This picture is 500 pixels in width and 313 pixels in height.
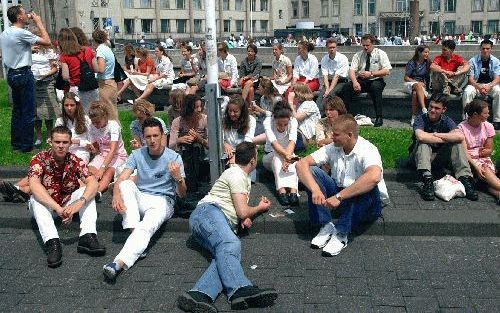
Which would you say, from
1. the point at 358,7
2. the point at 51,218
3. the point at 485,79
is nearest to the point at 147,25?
the point at 358,7

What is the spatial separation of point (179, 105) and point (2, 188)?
103 inches

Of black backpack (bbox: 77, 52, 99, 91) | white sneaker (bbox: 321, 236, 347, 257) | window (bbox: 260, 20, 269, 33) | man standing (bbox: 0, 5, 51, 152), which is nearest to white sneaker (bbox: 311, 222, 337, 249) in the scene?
white sneaker (bbox: 321, 236, 347, 257)

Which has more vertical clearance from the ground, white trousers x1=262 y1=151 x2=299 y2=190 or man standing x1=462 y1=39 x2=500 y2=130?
man standing x1=462 y1=39 x2=500 y2=130

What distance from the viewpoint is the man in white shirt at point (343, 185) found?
5.64m

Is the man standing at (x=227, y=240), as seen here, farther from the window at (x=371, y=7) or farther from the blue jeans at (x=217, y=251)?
the window at (x=371, y=7)

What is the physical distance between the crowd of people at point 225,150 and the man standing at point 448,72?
23 millimetres

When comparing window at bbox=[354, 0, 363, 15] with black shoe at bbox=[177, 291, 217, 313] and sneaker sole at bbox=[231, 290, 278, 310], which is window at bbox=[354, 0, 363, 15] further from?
black shoe at bbox=[177, 291, 217, 313]

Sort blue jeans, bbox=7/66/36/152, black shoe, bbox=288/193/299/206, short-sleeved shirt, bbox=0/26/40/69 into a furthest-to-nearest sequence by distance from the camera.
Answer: blue jeans, bbox=7/66/36/152, short-sleeved shirt, bbox=0/26/40/69, black shoe, bbox=288/193/299/206

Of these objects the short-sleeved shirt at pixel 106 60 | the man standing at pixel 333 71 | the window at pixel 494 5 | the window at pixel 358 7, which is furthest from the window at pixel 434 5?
the short-sleeved shirt at pixel 106 60

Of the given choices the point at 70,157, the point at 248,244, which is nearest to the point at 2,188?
the point at 70,157

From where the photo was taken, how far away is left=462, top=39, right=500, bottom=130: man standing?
32.3 feet

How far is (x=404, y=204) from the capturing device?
6.79m

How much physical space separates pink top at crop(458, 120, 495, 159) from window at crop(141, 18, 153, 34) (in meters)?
75.0

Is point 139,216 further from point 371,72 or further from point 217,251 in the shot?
point 371,72
